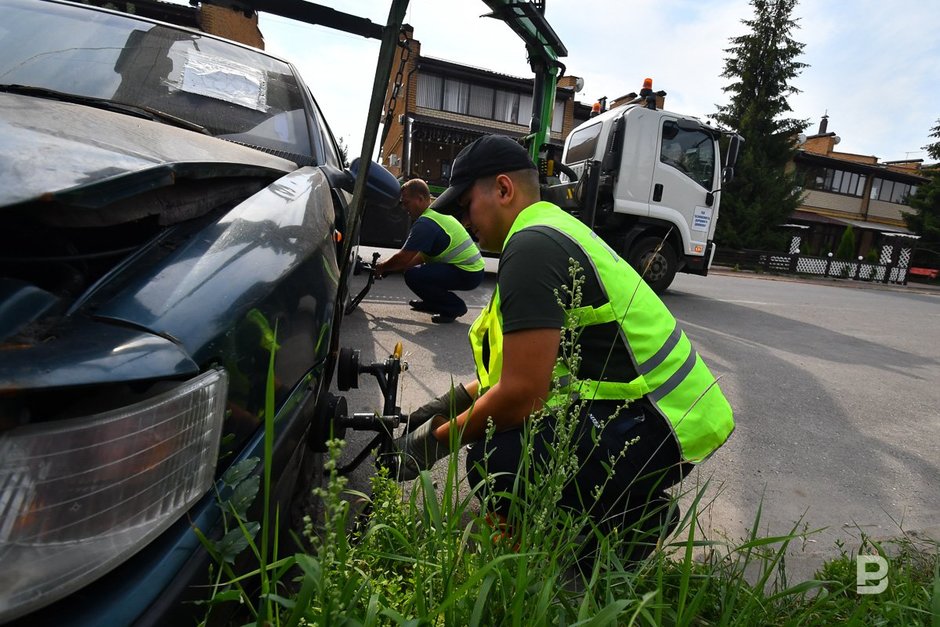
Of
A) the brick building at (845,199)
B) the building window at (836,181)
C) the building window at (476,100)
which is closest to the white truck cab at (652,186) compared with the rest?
the building window at (476,100)

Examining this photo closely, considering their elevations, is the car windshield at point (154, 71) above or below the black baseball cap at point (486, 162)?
above

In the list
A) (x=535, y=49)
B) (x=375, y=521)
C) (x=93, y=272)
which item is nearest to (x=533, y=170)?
(x=375, y=521)

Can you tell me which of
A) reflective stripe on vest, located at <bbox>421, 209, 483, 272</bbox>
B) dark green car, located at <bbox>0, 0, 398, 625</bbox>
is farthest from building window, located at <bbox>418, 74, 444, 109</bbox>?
dark green car, located at <bbox>0, 0, 398, 625</bbox>

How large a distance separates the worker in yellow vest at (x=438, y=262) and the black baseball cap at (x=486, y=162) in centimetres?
301

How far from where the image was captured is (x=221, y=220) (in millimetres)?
1105

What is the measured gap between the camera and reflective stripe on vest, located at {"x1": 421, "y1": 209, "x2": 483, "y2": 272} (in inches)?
204

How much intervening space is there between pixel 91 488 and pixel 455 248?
185 inches

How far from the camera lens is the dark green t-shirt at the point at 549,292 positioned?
1498 mm

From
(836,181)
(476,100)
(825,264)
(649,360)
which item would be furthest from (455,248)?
(836,181)

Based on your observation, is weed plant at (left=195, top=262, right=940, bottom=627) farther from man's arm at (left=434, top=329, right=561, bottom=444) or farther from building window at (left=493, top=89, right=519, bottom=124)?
building window at (left=493, top=89, right=519, bottom=124)

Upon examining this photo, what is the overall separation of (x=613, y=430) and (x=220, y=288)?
1.18m

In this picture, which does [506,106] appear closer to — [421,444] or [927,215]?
[927,215]

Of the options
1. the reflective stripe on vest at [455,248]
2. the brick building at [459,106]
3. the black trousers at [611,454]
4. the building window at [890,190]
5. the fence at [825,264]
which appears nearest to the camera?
the black trousers at [611,454]

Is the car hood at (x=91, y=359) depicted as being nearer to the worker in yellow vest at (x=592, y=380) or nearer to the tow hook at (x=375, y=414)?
the tow hook at (x=375, y=414)
